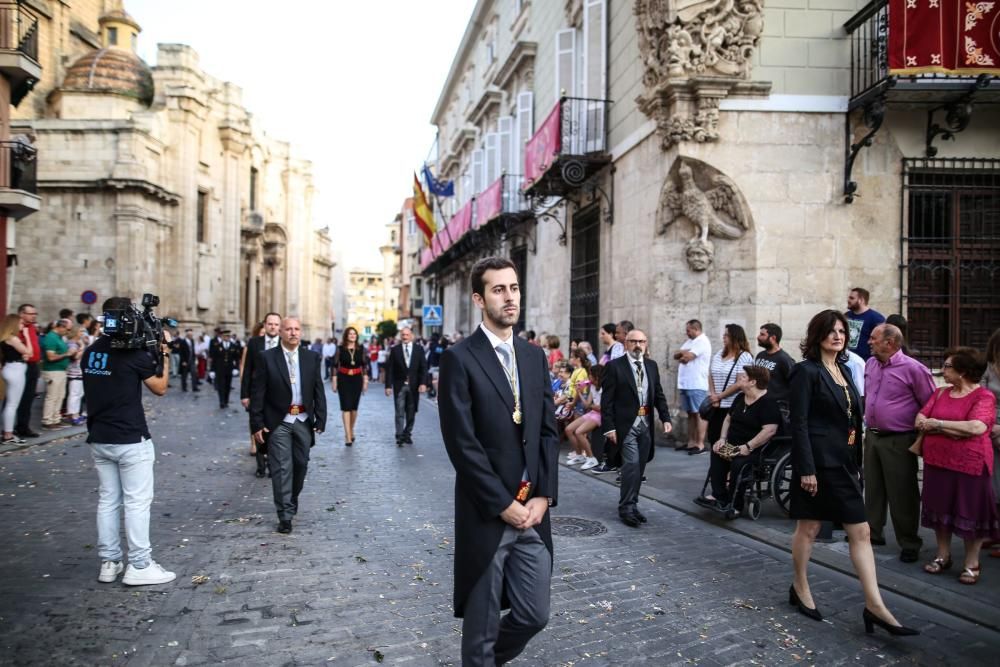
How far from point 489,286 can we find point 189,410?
1670 centimetres

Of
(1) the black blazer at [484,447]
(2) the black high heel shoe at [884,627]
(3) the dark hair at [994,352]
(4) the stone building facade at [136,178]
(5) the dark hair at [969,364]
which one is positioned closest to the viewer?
(1) the black blazer at [484,447]

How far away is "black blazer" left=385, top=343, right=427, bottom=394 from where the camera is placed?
12.4m

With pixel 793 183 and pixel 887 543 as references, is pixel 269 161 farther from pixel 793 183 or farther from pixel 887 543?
pixel 887 543

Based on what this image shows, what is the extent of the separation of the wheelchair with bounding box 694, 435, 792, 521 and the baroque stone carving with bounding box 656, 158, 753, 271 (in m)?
4.95

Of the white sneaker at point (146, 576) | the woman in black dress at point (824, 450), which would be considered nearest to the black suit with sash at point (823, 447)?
the woman in black dress at point (824, 450)

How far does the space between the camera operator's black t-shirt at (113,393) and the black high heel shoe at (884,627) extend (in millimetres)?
4863

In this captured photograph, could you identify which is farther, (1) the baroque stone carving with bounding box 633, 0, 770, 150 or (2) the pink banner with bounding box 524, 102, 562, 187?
(2) the pink banner with bounding box 524, 102, 562, 187

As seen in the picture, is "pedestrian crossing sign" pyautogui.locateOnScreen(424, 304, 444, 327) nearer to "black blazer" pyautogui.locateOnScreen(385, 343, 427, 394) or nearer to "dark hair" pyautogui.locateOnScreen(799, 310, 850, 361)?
"black blazer" pyautogui.locateOnScreen(385, 343, 427, 394)

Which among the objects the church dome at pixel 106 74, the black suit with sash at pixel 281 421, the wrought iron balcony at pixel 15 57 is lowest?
the black suit with sash at pixel 281 421

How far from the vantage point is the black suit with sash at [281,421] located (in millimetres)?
6684

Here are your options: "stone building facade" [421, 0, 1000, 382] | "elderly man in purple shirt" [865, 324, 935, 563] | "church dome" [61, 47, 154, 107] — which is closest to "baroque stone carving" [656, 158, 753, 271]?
"stone building facade" [421, 0, 1000, 382]

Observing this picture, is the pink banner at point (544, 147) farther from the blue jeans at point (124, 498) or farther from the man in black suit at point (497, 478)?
the man in black suit at point (497, 478)

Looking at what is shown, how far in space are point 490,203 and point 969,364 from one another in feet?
59.8

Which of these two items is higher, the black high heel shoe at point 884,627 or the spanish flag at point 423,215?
the spanish flag at point 423,215
